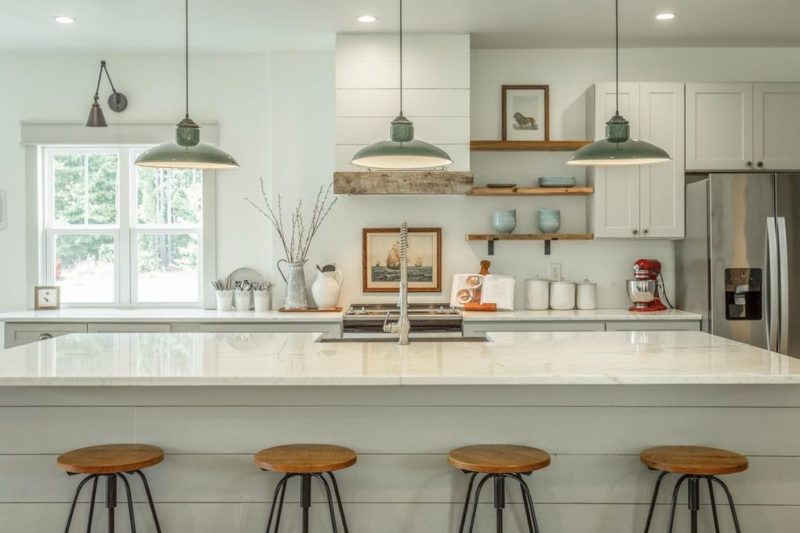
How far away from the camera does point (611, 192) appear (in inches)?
199

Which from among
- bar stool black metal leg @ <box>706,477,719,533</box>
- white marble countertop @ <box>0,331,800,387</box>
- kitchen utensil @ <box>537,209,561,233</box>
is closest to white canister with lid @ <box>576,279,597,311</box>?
kitchen utensil @ <box>537,209,561,233</box>

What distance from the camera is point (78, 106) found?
5434mm

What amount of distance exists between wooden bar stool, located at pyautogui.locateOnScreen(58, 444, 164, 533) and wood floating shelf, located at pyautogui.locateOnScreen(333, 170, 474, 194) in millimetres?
2411

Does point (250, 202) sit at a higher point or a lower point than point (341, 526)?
higher

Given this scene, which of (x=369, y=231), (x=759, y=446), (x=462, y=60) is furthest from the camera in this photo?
(x=369, y=231)

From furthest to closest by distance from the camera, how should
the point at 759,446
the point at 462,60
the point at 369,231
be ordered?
the point at 369,231, the point at 462,60, the point at 759,446

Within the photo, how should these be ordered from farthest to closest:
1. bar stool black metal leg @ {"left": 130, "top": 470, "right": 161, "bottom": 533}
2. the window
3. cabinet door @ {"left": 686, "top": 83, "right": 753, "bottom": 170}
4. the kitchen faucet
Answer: the window → cabinet door @ {"left": 686, "top": 83, "right": 753, "bottom": 170} → the kitchen faucet → bar stool black metal leg @ {"left": 130, "top": 470, "right": 161, "bottom": 533}

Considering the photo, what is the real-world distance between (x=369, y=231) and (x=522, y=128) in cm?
128

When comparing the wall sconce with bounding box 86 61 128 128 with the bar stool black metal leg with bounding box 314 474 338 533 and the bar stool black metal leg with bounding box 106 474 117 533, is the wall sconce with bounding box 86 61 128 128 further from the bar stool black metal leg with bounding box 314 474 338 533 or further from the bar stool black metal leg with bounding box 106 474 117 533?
the bar stool black metal leg with bounding box 314 474 338 533

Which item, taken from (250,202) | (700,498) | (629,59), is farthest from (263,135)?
(700,498)

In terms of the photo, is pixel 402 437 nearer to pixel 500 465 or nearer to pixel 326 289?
pixel 500 465

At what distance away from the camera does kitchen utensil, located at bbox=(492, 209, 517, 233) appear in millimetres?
5141

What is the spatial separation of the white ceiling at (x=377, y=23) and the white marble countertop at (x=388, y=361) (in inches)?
78.6

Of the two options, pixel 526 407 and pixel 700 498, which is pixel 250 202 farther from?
pixel 700 498
